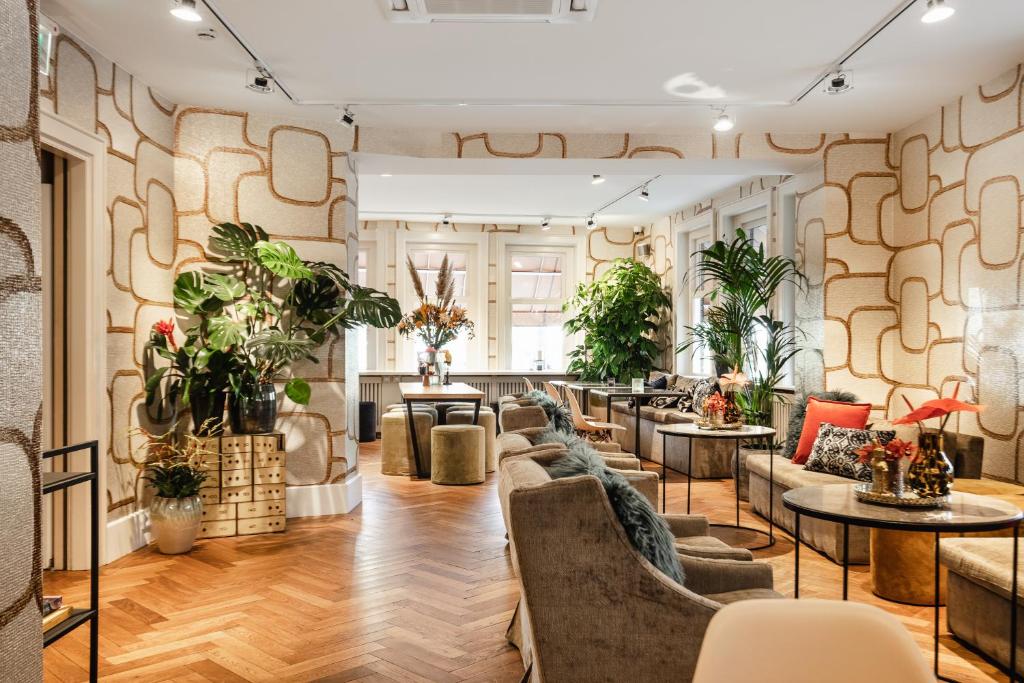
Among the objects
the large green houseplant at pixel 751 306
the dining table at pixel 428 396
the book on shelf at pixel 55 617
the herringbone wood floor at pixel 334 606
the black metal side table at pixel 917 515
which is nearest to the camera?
the book on shelf at pixel 55 617

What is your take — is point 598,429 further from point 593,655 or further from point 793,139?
point 593,655

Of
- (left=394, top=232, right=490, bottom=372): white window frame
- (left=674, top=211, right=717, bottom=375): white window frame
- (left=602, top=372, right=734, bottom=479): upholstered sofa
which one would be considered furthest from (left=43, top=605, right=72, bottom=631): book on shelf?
(left=394, top=232, right=490, bottom=372): white window frame

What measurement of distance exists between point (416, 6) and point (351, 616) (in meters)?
2.67

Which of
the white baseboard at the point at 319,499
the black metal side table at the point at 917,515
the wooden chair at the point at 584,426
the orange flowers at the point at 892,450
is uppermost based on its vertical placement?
the orange flowers at the point at 892,450

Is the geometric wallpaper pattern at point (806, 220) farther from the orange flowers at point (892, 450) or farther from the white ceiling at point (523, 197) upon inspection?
the orange flowers at point (892, 450)

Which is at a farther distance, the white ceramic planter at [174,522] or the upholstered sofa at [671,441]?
the upholstered sofa at [671,441]

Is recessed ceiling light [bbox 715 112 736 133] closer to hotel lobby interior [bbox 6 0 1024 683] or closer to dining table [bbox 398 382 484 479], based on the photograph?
hotel lobby interior [bbox 6 0 1024 683]

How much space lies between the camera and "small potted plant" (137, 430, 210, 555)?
4.08 meters

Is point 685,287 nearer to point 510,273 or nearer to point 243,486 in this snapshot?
point 510,273

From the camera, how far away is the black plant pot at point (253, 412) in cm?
456

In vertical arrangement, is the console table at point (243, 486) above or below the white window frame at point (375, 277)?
below

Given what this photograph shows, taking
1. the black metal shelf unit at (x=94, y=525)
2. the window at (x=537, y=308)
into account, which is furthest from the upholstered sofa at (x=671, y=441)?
the black metal shelf unit at (x=94, y=525)

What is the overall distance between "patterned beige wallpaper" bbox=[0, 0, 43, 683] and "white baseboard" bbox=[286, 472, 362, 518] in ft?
11.3

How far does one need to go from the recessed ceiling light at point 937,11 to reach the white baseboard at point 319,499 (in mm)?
4259
